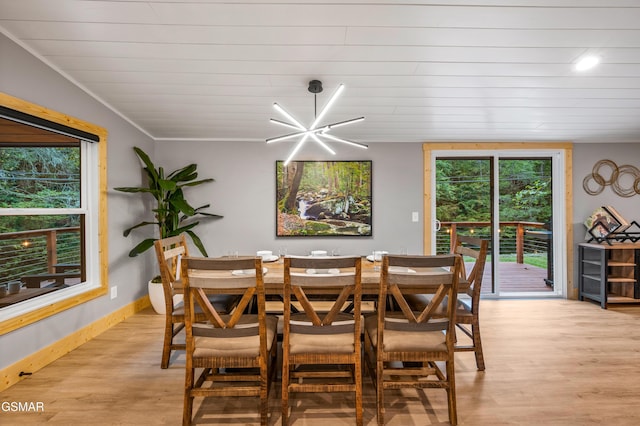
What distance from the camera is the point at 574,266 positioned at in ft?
14.0

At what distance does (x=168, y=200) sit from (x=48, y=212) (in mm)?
1146

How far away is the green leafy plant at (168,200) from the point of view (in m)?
3.50

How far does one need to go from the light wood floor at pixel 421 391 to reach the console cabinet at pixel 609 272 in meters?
0.92

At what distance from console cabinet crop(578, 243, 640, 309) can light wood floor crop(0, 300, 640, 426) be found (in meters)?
0.92

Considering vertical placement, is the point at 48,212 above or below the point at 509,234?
above

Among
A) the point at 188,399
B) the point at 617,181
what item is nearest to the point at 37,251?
the point at 188,399

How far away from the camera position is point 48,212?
8.77 feet

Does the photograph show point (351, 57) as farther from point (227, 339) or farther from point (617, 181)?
point (617, 181)

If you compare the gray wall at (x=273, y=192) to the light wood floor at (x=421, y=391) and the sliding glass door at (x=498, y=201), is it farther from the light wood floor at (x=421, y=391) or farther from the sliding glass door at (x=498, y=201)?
the light wood floor at (x=421, y=391)

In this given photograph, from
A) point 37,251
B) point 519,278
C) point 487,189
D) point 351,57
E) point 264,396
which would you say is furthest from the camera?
point 519,278

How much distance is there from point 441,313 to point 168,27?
2680 millimetres

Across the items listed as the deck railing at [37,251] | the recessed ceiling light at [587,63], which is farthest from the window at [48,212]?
the recessed ceiling light at [587,63]

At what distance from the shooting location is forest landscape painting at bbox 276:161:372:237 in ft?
13.8

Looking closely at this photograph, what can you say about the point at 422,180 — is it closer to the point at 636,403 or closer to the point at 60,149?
the point at 636,403
